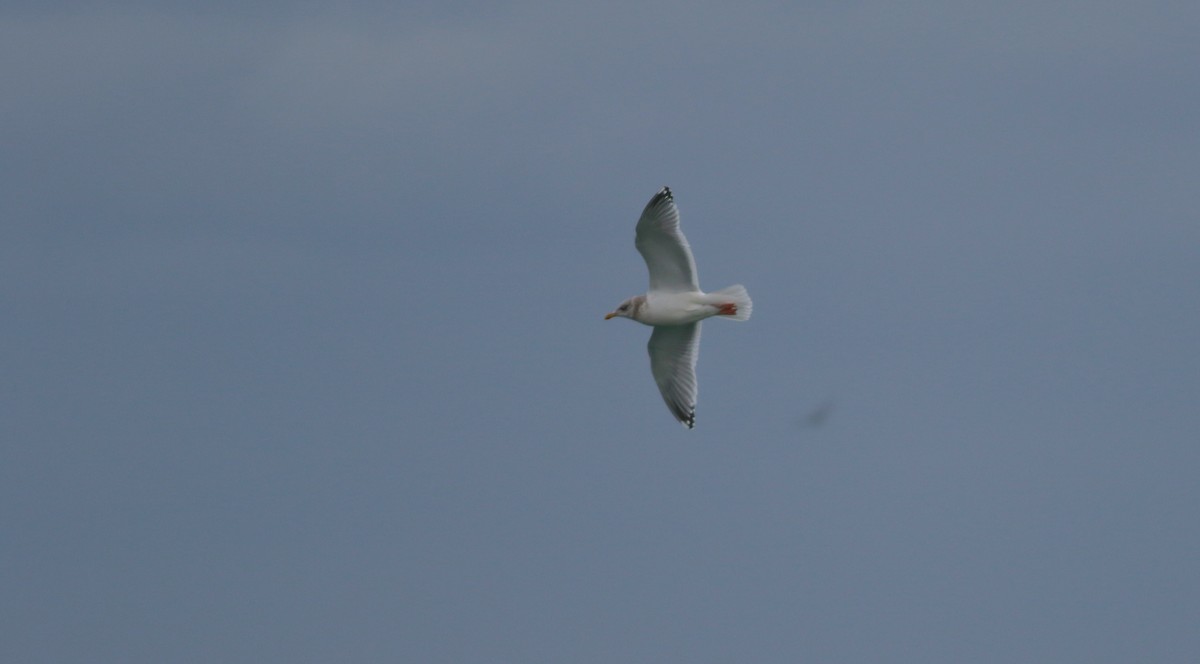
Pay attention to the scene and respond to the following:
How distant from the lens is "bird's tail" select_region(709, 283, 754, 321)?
74.2 ft

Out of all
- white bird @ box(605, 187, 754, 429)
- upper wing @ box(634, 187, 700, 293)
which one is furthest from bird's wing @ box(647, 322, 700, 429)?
upper wing @ box(634, 187, 700, 293)

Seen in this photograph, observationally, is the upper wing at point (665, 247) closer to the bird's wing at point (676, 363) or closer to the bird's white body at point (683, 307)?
the bird's white body at point (683, 307)

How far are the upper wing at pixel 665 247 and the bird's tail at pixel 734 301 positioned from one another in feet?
0.96

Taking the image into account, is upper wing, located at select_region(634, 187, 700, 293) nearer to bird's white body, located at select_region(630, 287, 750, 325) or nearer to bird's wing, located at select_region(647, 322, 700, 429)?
bird's white body, located at select_region(630, 287, 750, 325)

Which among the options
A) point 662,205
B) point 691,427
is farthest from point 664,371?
point 662,205

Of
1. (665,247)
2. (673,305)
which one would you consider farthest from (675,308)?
(665,247)

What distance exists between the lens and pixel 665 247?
72.9 feet

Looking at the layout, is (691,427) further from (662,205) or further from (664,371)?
(662,205)

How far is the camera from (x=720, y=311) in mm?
22766

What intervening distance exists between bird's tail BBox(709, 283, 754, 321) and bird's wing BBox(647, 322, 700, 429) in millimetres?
893

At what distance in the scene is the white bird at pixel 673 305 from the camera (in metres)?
22.0

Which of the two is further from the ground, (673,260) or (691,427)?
(673,260)

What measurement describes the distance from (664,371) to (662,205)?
2.47 meters

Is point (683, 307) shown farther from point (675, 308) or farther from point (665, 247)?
point (665, 247)
